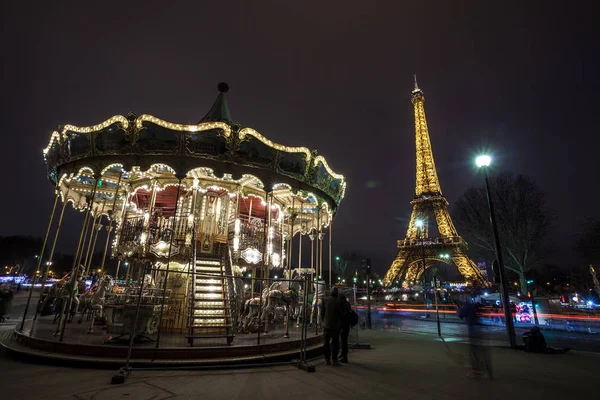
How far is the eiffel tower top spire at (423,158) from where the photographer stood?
51250 mm

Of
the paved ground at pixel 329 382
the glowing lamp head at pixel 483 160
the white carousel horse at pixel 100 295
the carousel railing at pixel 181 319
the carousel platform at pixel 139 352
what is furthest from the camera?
the glowing lamp head at pixel 483 160

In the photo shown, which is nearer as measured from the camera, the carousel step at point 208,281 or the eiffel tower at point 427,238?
the carousel step at point 208,281

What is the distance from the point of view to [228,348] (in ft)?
20.0

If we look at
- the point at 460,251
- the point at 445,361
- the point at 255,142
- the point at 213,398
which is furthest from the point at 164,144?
the point at 460,251

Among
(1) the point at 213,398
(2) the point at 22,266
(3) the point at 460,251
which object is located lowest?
(1) the point at 213,398

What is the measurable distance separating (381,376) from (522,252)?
2362cm

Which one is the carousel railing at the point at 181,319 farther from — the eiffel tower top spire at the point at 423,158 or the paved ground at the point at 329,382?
the eiffel tower top spire at the point at 423,158

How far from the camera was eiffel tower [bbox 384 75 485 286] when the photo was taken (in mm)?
43812

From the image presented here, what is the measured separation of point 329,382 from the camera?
489cm

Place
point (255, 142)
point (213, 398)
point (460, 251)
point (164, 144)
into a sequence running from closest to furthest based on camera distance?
point (213, 398), point (164, 144), point (255, 142), point (460, 251)

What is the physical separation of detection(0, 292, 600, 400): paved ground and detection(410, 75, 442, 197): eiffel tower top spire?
47651mm

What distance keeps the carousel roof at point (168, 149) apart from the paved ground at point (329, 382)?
16.7 ft

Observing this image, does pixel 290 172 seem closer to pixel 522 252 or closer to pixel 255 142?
pixel 255 142

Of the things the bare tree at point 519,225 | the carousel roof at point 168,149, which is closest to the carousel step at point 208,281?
the carousel roof at point 168,149
